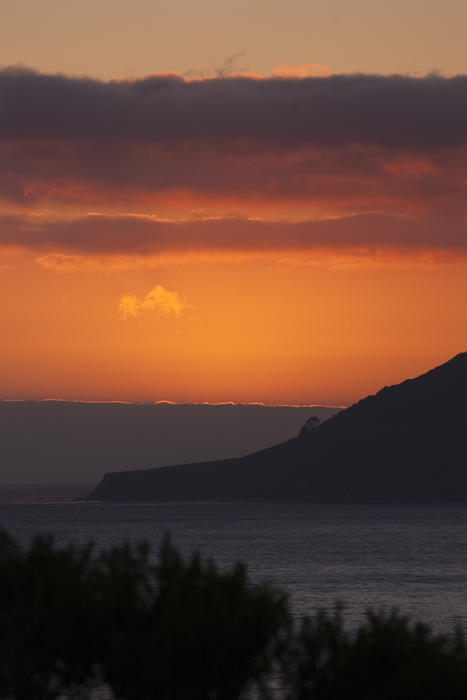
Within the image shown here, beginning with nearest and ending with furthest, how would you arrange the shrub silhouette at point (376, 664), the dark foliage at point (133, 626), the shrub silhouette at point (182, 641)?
the shrub silhouette at point (376, 664) → the shrub silhouette at point (182, 641) → the dark foliage at point (133, 626)

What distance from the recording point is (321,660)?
94.9 feet

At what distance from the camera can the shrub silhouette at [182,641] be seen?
28094mm

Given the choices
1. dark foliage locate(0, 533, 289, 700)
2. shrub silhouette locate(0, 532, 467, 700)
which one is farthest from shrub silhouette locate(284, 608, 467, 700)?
dark foliage locate(0, 533, 289, 700)

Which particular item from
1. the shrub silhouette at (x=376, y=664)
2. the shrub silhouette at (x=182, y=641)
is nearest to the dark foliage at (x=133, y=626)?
the shrub silhouette at (x=182, y=641)

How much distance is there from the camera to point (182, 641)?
2825cm

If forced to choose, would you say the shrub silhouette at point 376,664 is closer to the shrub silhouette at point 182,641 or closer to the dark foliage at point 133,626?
the shrub silhouette at point 182,641

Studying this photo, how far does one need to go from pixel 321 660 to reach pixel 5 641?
338 inches

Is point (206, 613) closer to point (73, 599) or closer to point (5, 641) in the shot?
point (73, 599)

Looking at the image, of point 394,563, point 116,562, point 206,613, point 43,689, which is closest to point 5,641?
point 43,689

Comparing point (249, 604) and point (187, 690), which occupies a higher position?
point (249, 604)

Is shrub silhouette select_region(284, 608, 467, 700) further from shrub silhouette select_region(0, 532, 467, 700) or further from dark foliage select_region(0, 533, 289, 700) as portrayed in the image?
dark foliage select_region(0, 533, 289, 700)

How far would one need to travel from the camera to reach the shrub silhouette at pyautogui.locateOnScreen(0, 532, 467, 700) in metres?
28.1

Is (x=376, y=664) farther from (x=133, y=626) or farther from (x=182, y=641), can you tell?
(x=133, y=626)

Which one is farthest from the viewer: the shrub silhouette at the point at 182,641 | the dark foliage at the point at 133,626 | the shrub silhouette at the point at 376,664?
the dark foliage at the point at 133,626
